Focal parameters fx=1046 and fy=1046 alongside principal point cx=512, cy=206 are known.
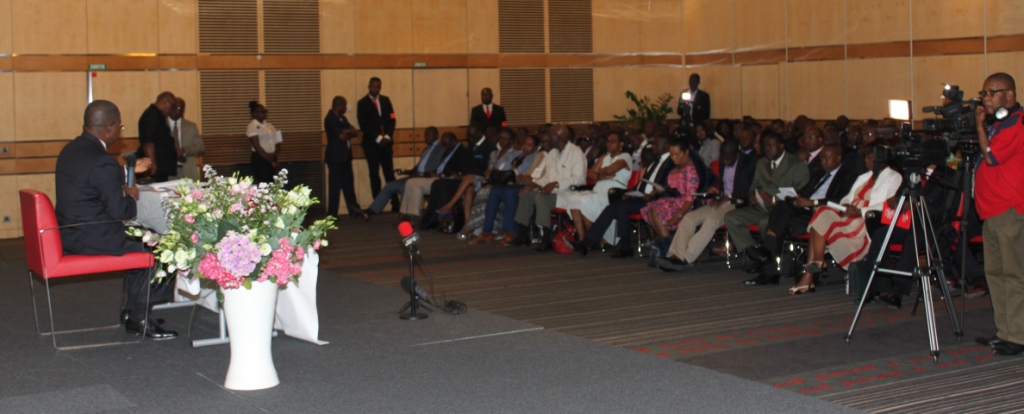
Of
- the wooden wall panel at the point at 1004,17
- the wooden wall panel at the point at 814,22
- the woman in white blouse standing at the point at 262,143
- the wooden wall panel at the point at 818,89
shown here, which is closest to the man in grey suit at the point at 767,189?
the wooden wall panel at the point at 1004,17

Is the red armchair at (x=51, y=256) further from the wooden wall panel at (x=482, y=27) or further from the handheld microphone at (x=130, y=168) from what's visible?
the wooden wall panel at (x=482, y=27)

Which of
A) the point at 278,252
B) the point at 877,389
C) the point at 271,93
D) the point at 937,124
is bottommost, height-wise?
the point at 877,389

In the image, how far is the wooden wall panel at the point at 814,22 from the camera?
46.8 ft

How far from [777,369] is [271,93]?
1027cm

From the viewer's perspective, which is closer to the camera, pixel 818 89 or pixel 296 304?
pixel 296 304

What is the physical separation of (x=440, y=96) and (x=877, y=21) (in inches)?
242

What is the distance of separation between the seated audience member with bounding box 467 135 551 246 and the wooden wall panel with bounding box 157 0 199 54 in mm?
4849

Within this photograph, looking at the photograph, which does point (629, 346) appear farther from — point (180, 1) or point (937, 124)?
point (180, 1)

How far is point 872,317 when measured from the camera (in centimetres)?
697

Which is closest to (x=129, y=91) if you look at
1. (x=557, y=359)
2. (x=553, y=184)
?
(x=553, y=184)

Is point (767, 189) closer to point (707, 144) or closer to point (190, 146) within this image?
point (707, 144)

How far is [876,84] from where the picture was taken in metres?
13.7

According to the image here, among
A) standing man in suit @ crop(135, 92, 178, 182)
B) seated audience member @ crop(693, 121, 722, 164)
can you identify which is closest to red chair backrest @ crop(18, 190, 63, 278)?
standing man in suit @ crop(135, 92, 178, 182)

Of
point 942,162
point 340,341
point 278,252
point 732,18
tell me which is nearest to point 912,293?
point 942,162
